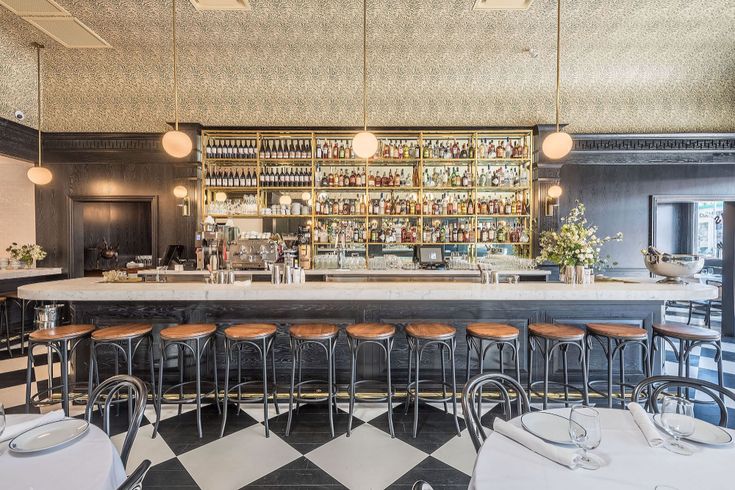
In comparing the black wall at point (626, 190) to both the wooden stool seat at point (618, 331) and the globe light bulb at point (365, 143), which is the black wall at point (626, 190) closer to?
the wooden stool seat at point (618, 331)

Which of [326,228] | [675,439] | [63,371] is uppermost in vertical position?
[326,228]

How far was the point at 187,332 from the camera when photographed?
2.72 m

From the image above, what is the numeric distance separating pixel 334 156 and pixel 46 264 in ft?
15.9

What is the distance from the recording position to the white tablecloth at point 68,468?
1060 millimetres

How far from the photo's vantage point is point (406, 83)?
5660mm

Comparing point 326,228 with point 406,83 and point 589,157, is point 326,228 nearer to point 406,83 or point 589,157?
point 406,83

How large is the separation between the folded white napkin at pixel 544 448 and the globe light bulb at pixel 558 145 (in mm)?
2531

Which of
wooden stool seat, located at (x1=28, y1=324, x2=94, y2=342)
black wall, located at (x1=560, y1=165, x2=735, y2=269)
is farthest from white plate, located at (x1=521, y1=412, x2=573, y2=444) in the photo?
black wall, located at (x1=560, y1=165, x2=735, y2=269)

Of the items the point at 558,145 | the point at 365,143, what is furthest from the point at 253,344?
the point at 558,145

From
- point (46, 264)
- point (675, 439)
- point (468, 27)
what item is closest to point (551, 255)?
point (675, 439)

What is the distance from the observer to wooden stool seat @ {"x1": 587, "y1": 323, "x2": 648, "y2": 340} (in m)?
2.73

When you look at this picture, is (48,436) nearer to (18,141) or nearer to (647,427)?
(647,427)

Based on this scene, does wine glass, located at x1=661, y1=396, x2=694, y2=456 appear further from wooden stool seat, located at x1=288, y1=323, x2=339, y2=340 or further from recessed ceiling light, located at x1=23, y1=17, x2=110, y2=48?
recessed ceiling light, located at x1=23, y1=17, x2=110, y2=48

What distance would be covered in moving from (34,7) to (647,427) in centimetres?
597
